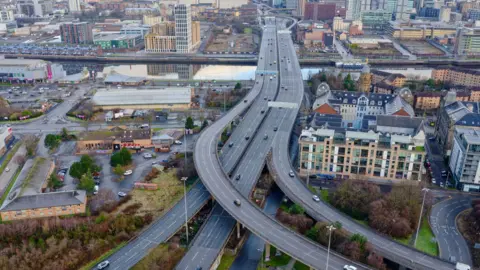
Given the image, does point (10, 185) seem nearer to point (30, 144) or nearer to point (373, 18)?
point (30, 144)

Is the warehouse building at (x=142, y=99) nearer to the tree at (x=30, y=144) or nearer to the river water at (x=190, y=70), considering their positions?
the tree at (x=30, y=144)

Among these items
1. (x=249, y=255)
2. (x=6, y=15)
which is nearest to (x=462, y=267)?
(x=249, y=255)

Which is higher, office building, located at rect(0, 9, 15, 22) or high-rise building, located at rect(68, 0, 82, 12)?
high-rise building, located at rect(68, 0, 82, 12)

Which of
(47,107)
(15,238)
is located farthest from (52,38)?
(15,238)

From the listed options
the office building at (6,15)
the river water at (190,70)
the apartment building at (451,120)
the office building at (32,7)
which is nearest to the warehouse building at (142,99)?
the river water at (190,70)

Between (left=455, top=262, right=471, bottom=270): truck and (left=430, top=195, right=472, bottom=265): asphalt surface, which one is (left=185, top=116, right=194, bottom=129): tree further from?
(left=455, top=262, right=471, bottom=270): truck

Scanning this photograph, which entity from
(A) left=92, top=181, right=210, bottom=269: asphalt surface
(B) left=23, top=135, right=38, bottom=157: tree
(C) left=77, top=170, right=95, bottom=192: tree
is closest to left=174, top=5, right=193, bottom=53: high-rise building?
(B) left=23, top=135, right=38, bottom=157: tree
